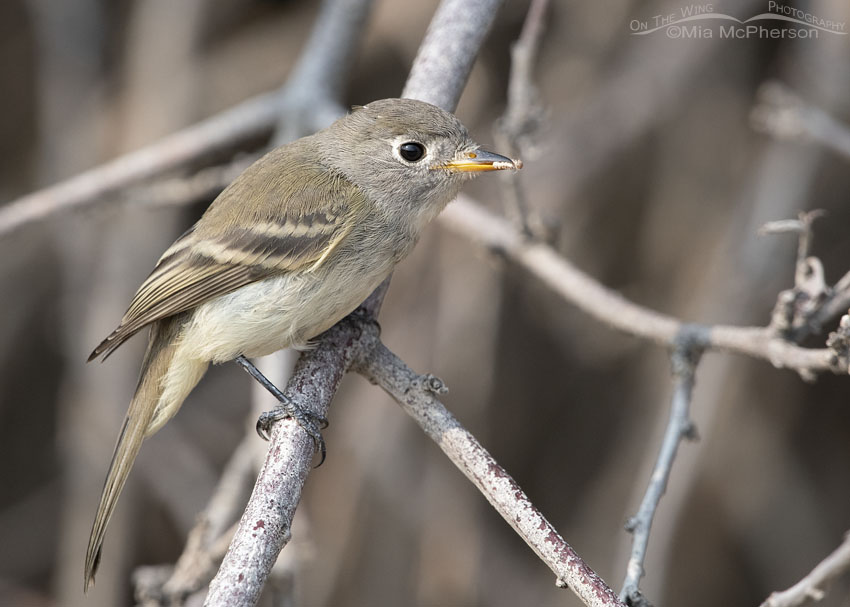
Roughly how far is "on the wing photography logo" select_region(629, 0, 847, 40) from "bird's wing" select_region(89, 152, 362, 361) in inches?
78.1

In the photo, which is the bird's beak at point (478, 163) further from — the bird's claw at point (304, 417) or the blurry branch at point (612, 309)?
the bird's claw at point (304, 417)

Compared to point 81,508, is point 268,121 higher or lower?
higher

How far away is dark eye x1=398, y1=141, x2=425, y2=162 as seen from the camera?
290 cm

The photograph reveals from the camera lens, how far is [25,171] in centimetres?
493

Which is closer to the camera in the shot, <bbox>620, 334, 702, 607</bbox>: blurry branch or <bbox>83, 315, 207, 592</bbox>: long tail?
<bbox>620, 334, 702, 607</bbox>: blurry branch

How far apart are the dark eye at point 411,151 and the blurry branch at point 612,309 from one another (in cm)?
37

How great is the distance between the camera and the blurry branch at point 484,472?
5.63 feet

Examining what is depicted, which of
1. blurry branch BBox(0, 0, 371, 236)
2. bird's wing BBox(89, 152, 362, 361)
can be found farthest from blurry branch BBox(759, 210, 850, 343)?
blurry branch BBox(0, 0, 371, 236)

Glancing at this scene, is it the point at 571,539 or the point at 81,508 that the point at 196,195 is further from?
the point at 571,539

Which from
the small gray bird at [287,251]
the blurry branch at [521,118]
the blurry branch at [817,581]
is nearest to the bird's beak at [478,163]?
the small gray bird at [287,251]

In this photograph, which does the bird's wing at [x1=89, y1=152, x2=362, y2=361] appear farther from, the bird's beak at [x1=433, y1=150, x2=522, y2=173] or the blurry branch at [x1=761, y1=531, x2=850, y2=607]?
the blurry branch at [x1=761, y1=531, x2=850, y2=607]

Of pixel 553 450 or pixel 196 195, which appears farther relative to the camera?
pixel 553 450

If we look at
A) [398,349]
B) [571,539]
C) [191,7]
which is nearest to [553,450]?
[571,539]

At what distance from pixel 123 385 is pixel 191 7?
1.98 metres
